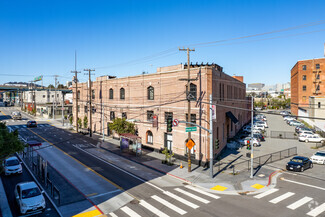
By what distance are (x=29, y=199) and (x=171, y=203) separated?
34.2ft

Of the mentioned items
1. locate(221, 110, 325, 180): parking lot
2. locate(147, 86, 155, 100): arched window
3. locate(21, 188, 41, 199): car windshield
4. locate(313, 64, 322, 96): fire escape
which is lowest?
locate(221, 110, 325, 180): parking lot

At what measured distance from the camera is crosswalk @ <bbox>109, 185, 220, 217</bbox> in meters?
16.8

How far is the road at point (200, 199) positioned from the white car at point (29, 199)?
13.1 feet

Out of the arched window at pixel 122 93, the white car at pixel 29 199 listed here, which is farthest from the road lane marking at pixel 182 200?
the arched window at pixel 122 93

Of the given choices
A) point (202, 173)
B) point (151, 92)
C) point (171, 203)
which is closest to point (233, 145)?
point (202, 173)

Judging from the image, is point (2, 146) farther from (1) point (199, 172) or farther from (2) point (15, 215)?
(1) point (199, 172)

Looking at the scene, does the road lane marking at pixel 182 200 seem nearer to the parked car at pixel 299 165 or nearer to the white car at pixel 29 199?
the white car at pixel 29 199

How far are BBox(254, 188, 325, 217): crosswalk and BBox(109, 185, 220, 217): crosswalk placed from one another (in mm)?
4354

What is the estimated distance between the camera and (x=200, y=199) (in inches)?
759

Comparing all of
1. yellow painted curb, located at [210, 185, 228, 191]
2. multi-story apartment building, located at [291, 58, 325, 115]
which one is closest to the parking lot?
yellow painted curb, located at [210, 185, 228, 191]

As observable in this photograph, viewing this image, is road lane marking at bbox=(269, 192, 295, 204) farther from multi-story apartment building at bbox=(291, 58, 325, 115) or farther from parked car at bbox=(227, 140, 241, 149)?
multi-story apartment building at bbox=(291, 58, 325, 115)

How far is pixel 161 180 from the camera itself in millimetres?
23969

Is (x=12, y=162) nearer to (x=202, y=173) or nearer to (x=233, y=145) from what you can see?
(x=202, y=173)

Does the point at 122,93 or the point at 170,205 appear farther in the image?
the point at 122,93
